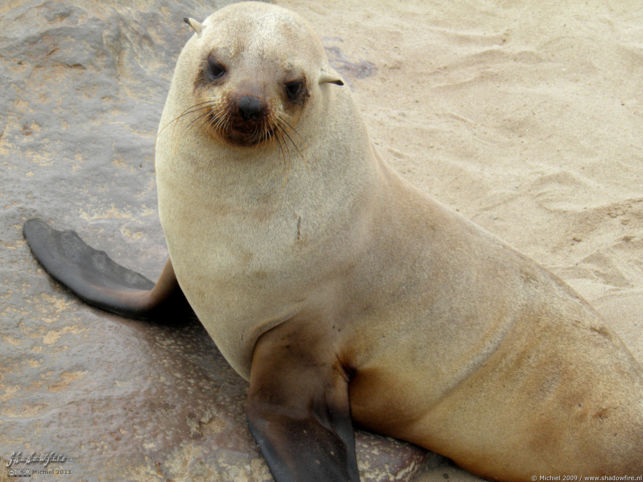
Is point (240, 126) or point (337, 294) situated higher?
point (240, 126)

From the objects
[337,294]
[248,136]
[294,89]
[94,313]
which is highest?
[294,89]

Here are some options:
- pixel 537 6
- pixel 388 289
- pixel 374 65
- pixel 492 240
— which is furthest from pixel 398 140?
pixel 537 6

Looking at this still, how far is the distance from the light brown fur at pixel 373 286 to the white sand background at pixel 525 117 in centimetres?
44

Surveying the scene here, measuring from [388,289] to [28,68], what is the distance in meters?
3.01

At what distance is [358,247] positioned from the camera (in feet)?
9.77

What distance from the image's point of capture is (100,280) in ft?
11.3

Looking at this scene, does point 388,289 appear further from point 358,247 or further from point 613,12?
point 613,12

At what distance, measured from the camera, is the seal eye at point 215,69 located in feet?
8.86

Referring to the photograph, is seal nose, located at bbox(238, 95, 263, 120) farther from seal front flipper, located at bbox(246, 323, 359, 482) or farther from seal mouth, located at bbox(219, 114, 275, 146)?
seal front flipper, located at bbox(246, 323, 359, 482)

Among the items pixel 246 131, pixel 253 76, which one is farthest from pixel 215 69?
pixel 246 131

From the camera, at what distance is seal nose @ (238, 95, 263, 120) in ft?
8.27

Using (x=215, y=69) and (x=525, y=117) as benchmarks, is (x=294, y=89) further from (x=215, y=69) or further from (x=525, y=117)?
(x=525, y=117)

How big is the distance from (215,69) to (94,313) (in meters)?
1.28

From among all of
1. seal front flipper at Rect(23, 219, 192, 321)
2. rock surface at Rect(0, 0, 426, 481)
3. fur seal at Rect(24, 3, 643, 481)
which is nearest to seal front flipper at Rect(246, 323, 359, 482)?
fur seal at Rect(24, 3, 643, 481)
